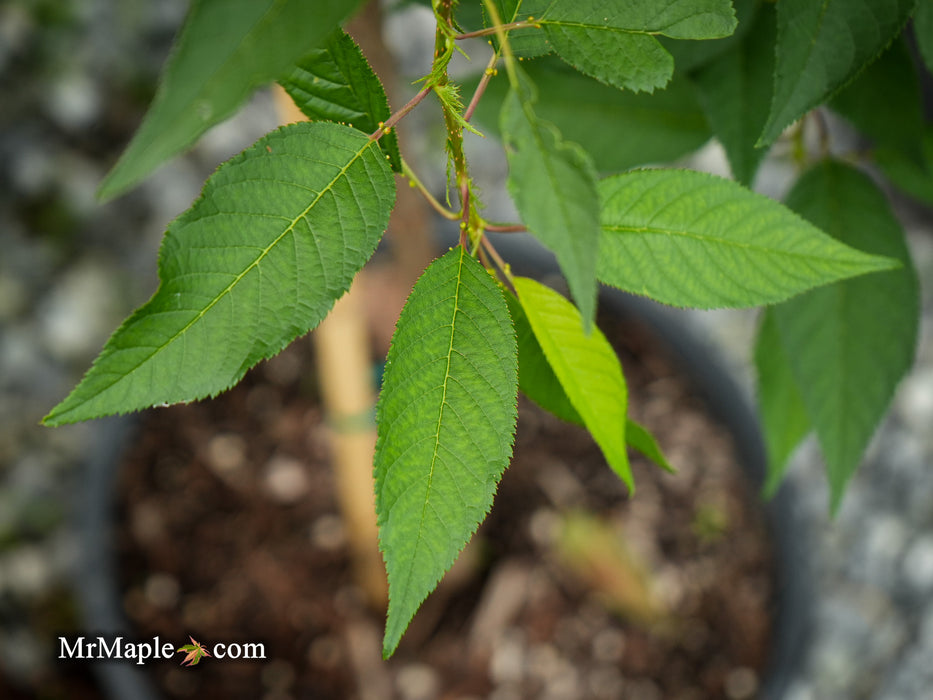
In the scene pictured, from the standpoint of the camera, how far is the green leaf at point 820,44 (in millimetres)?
329

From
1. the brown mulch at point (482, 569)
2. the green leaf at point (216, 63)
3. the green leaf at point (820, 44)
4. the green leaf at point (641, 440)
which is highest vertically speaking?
the green leaf at point (216, 63)

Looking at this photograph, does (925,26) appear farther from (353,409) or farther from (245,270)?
(353,409)

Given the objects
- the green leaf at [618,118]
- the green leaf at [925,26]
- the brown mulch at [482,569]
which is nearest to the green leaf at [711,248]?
the green leaf at [925,26]

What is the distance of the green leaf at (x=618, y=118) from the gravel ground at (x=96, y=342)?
808mm

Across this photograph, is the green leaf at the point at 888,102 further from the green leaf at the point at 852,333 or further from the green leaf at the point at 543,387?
the green leaf at the point at 543,387

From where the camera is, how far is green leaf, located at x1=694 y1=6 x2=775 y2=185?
1.49 ft

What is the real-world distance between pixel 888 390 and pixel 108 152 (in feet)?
4.93

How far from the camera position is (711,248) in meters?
0.33

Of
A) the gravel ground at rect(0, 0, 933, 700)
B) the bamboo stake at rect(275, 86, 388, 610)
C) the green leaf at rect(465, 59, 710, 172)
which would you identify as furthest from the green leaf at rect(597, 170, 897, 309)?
the gravel ground at rect(0, 0, 933, 700)

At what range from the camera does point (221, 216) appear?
30cm

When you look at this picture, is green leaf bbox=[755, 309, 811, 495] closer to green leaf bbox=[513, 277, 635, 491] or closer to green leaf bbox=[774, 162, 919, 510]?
green leaf bbox=[774, 162, 919, 510]

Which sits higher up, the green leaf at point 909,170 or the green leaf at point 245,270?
the green leaf at point 245,270

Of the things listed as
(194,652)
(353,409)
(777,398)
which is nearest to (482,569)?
(353,409)

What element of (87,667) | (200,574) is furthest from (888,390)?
(87,667)
